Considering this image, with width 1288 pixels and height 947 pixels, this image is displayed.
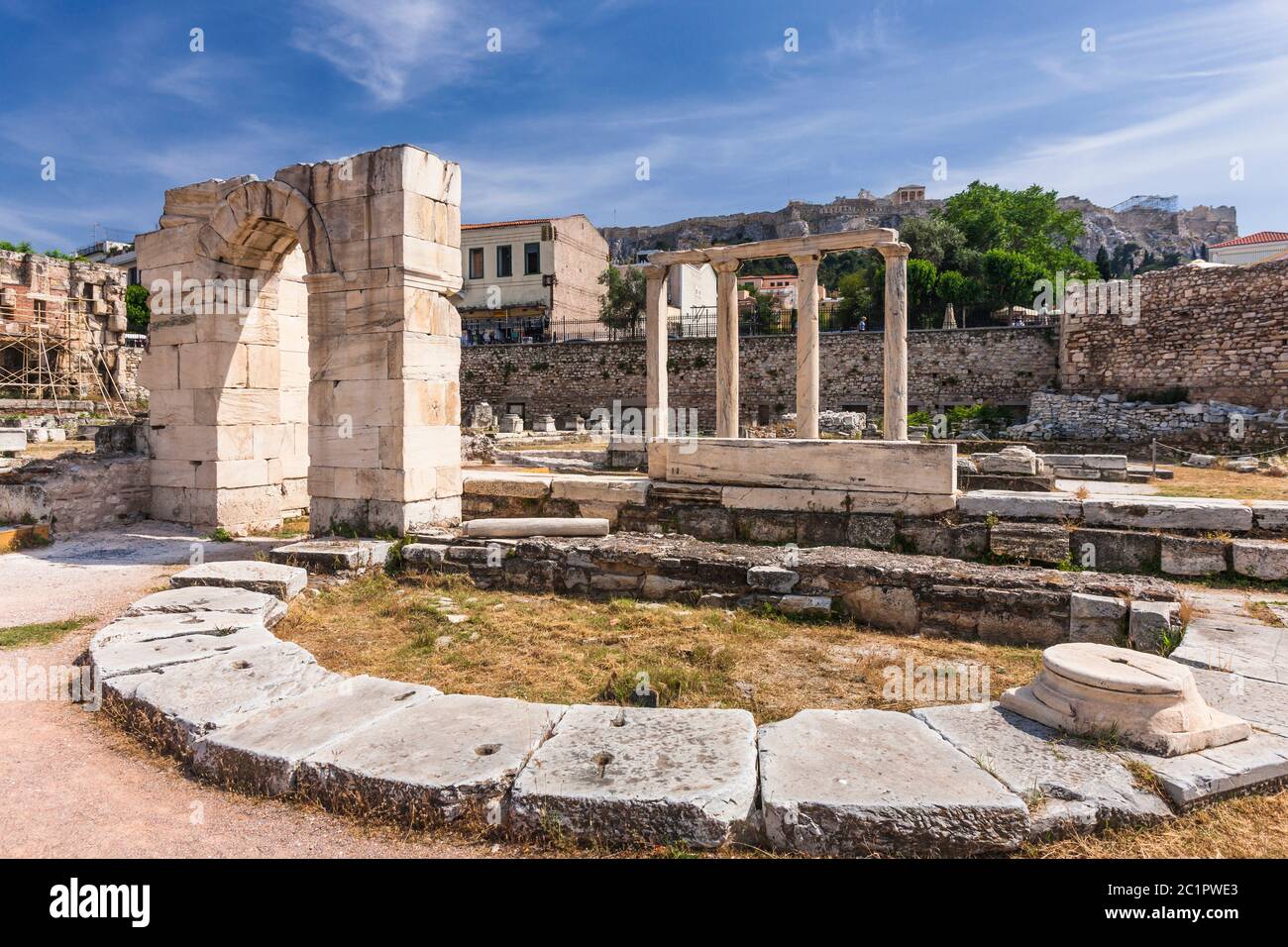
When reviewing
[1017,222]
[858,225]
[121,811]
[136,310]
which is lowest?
[121,811]

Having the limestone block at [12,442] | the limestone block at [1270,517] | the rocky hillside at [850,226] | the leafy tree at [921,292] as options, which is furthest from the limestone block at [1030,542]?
the rocky hillside at [850,226]

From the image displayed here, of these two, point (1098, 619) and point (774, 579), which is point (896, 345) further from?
point (1098, 619)

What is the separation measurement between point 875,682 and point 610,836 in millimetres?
2604

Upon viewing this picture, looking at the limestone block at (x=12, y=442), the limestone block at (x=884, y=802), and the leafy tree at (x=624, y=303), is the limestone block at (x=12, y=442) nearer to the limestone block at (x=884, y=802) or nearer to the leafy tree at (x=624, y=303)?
the limestone block at (x=884, y=802)

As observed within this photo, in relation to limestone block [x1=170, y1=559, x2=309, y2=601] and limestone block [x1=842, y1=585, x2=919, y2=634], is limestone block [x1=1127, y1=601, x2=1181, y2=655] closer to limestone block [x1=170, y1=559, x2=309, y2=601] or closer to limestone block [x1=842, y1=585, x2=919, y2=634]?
limestone block [x1=842, y1=585, x2=919, y2=634]

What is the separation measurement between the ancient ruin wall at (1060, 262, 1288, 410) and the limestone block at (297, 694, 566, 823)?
2561 cm

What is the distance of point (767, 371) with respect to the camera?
3155 cm

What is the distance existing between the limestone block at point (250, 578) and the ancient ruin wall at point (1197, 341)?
84.1 feet

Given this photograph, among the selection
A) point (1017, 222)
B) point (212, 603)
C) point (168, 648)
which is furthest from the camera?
point (1017, 222)

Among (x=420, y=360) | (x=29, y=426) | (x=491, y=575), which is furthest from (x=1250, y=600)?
(x=29, y=426)

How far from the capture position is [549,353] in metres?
35.2

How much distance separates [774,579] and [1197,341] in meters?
23.6

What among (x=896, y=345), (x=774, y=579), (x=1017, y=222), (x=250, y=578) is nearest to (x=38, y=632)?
(x=250, y=578)

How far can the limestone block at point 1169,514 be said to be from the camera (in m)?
6.80
